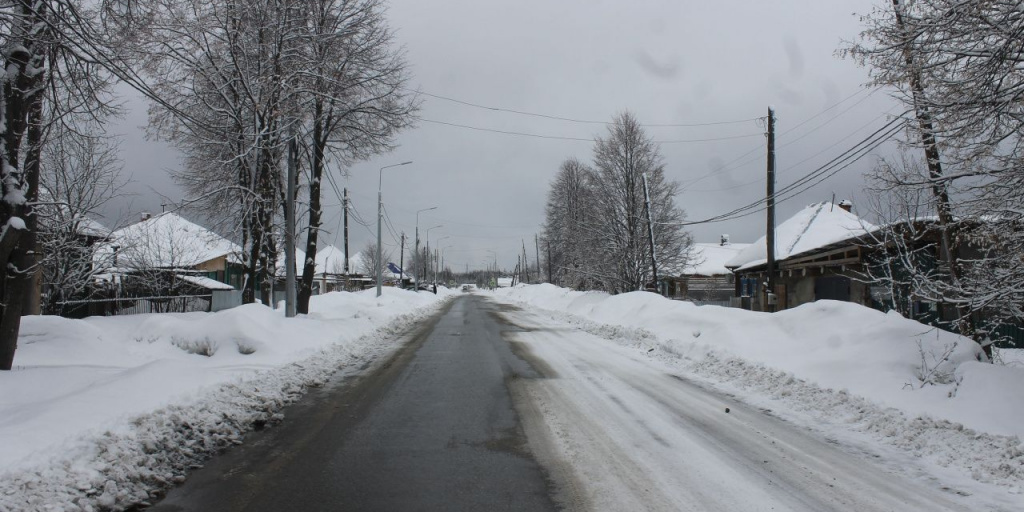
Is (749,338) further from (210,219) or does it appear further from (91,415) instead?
(210,219)

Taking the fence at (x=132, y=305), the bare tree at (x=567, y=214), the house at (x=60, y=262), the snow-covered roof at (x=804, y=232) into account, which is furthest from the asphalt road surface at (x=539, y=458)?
the bare tree at (x=567, y=214)

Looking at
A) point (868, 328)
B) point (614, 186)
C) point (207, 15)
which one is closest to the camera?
point (868, 328)

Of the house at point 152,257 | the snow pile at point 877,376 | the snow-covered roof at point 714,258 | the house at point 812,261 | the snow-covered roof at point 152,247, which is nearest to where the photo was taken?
the snow pile at point 877,376

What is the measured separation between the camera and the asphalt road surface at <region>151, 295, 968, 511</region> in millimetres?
4406

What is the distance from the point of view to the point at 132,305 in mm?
20297

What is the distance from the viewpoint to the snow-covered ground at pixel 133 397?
4320mm

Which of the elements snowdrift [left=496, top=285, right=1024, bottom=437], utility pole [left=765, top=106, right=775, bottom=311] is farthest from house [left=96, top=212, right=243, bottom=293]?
utility pole [left=765, top=106, right=775, bottom=311]

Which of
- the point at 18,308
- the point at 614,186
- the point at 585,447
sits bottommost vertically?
the point at 585,447


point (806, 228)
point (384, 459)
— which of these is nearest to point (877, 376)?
point (384, 459)

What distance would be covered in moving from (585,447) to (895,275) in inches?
721

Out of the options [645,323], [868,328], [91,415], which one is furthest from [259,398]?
[645,323]

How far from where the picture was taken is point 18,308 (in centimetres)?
779

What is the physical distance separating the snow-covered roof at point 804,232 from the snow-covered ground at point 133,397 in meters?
19.6

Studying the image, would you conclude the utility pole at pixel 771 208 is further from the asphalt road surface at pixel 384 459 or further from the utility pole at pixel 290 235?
the utility pole at pixel 290 235
